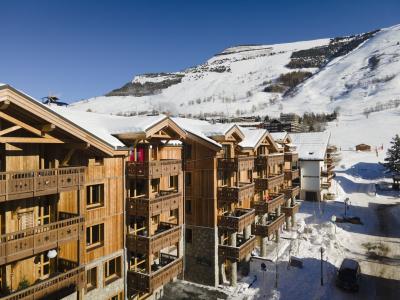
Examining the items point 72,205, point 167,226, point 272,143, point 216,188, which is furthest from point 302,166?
point 72,205

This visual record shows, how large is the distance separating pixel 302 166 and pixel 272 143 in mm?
20648

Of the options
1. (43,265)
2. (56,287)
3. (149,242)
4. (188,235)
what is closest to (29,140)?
(43,265)

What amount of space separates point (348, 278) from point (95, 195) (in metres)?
19.6

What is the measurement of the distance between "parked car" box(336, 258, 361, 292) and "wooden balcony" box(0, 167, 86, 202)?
20.7 m

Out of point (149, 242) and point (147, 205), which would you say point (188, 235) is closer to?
point (149, 242)

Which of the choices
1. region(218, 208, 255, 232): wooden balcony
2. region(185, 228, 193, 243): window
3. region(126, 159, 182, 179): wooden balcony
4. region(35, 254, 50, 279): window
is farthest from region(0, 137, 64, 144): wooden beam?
region(218, 208, 255, 232): wooden balcony

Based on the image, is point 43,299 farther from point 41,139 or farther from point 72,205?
point 41,139

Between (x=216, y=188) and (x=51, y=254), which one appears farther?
(x=216, y=188)

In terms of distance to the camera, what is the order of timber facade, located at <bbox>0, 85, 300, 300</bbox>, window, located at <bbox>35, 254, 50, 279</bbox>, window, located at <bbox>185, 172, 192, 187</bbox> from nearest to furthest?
timber facade, located at <bbox>0, 85, 300, 300</bbox>
window, located at <bbox>35, 254, 50, 279</bbox>
window, located at <bbox>185, 172, 192, 187</bbox>

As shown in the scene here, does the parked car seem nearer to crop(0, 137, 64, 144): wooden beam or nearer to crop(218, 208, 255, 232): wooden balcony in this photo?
crop(218, 208, 255, 232): wooden balcony

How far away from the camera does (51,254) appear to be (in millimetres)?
13555

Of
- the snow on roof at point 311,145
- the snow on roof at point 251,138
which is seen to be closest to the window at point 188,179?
the snow on roof at point 251,138

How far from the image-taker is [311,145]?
175 ft

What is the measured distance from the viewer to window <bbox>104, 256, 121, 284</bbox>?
59.3 ft
